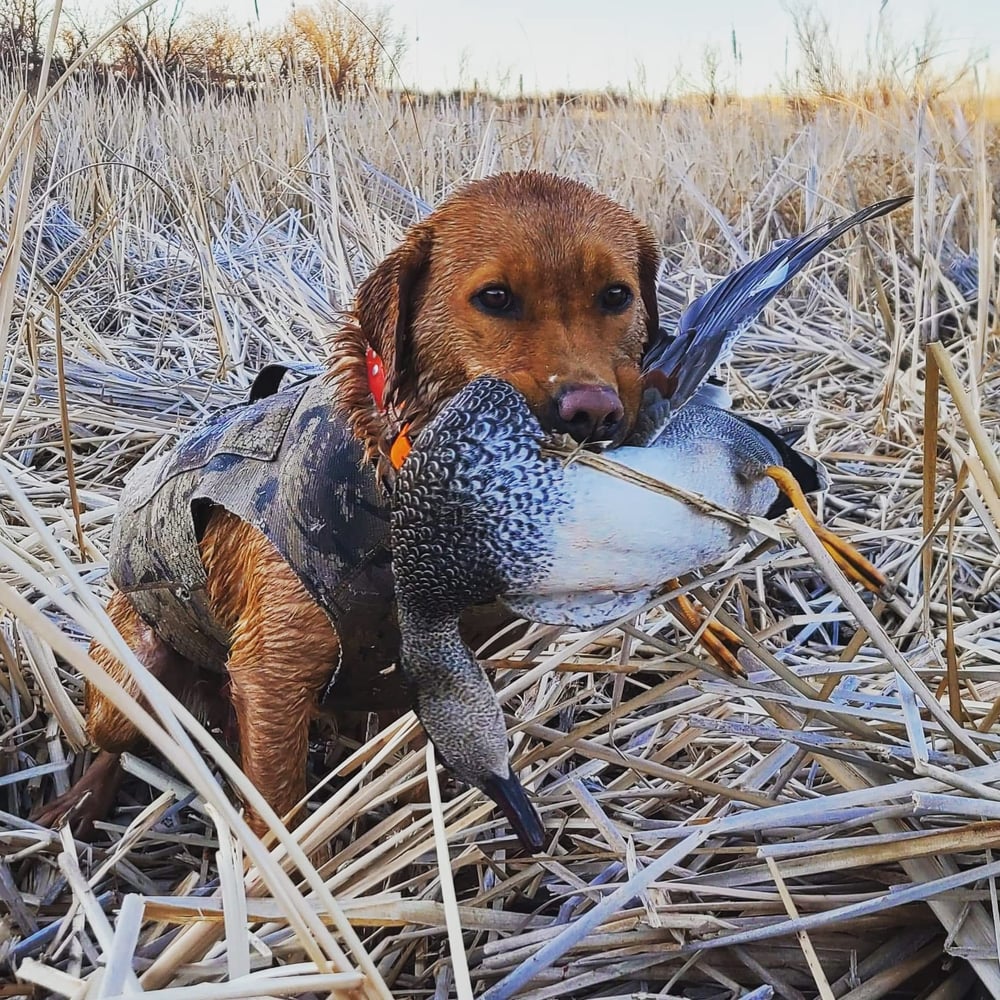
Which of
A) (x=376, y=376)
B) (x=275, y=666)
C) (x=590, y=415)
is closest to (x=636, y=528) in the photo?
(x=590, y=415)

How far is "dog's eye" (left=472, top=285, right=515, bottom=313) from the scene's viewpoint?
1.48 meters

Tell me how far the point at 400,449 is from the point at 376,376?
0.67 feet

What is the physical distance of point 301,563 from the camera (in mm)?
1665

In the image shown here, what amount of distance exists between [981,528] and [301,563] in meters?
2.04

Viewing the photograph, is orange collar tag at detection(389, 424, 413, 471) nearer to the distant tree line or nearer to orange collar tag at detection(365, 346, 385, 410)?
orange collar tag at detection(365, 346, 385, 410)

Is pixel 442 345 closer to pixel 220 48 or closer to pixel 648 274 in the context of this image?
pixel 648 274

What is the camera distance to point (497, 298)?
4.88ft

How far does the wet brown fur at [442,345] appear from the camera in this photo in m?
1.44

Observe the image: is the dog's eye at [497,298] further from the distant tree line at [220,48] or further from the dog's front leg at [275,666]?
the distant tree line at [220,48]

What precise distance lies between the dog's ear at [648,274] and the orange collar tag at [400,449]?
481 millimetres

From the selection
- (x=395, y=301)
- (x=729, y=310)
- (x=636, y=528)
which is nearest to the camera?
(x=636, y=528)

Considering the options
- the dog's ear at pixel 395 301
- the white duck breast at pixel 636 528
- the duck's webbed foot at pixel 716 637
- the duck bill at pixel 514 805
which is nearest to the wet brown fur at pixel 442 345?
the dog's ear at pixel 395 301

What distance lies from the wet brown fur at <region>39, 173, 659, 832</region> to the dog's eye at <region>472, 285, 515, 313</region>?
13mm

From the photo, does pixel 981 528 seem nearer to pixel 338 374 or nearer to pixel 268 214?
pixel 338 374
